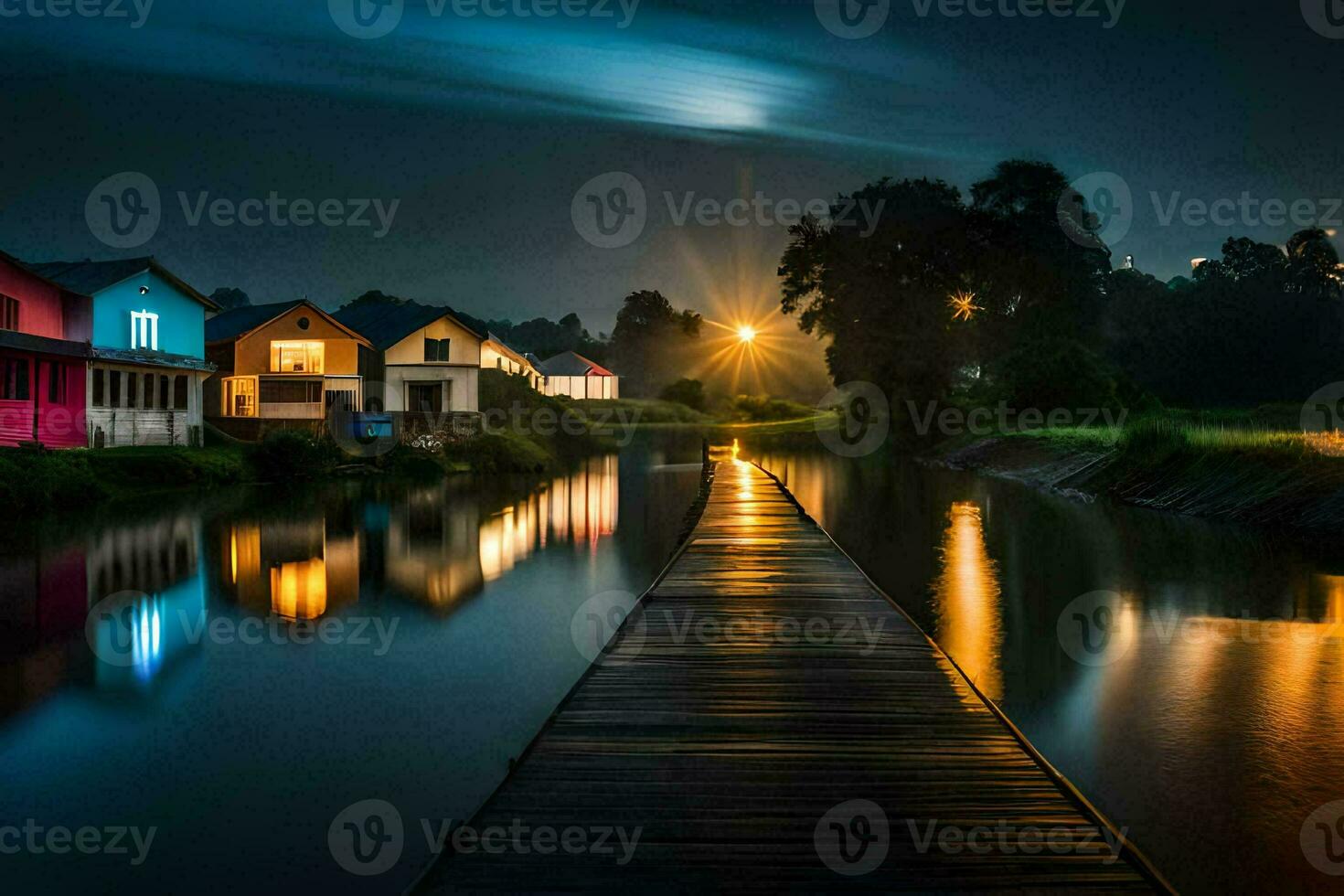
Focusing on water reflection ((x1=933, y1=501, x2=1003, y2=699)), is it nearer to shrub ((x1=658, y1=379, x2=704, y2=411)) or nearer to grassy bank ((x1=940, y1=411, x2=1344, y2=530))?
grassy bank ((x1=940, y1=411, x2=1344, y2=530))

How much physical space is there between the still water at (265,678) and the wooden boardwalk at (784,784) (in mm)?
1746

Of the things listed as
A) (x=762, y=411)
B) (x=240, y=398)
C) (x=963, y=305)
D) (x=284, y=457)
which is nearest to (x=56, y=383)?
(x=284, y=457)

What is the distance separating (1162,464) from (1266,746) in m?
23.2

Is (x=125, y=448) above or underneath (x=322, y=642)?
Answer: above

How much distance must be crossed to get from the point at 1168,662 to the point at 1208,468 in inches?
712

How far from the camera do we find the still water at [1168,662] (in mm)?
7680

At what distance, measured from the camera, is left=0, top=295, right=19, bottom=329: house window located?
1268 inches

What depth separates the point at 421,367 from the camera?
186ft

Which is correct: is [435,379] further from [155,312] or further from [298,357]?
[155,312]

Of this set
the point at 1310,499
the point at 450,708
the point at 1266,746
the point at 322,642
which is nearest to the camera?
the point at 1266,746

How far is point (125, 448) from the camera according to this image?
33.4m

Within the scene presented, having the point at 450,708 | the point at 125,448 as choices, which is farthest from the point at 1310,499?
the point at 125,448

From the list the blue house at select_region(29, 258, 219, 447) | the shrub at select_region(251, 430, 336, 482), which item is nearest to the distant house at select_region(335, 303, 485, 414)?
the blue house at select_region(29, 258, 219, 447)

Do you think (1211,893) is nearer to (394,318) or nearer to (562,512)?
(562,512)
